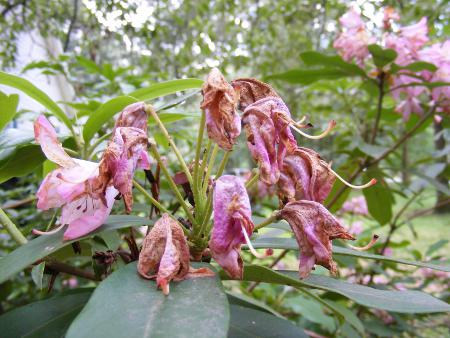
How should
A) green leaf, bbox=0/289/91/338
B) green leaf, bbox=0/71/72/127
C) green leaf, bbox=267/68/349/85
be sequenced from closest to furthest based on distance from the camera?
green leaf, bbox=0/289/91/338, green leaf, bbox=0/71/72/127, green leaf, bbox=267/68/349/85

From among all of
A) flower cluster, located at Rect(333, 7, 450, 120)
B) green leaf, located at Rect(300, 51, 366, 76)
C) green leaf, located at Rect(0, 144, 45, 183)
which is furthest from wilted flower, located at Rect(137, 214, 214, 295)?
flower cluster, located at Rect(333, 7, 450, 120)

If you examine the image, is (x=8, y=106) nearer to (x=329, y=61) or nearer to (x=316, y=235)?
(x=316, y=235)

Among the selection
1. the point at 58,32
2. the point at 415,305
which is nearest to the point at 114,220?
the point at 415,305

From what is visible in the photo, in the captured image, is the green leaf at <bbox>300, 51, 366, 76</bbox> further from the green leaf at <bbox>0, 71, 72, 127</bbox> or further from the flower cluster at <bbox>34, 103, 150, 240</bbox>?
the flower cluster at <bbox>34, 103, 150, 240</bbox>

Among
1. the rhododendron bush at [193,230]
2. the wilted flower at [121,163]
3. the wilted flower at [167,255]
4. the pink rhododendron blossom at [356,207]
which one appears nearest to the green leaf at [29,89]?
the rhododendron bush at [193,230]

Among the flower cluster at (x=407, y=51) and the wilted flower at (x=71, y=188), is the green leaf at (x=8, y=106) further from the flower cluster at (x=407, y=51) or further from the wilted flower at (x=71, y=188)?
the flower cluster at (x=407, y=51)

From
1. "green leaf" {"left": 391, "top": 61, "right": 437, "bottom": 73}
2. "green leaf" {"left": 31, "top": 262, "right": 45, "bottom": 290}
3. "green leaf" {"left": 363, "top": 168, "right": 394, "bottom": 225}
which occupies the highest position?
"green leaf" {"left": 391, "top": 61, "right": 437, "bottom": 73}
